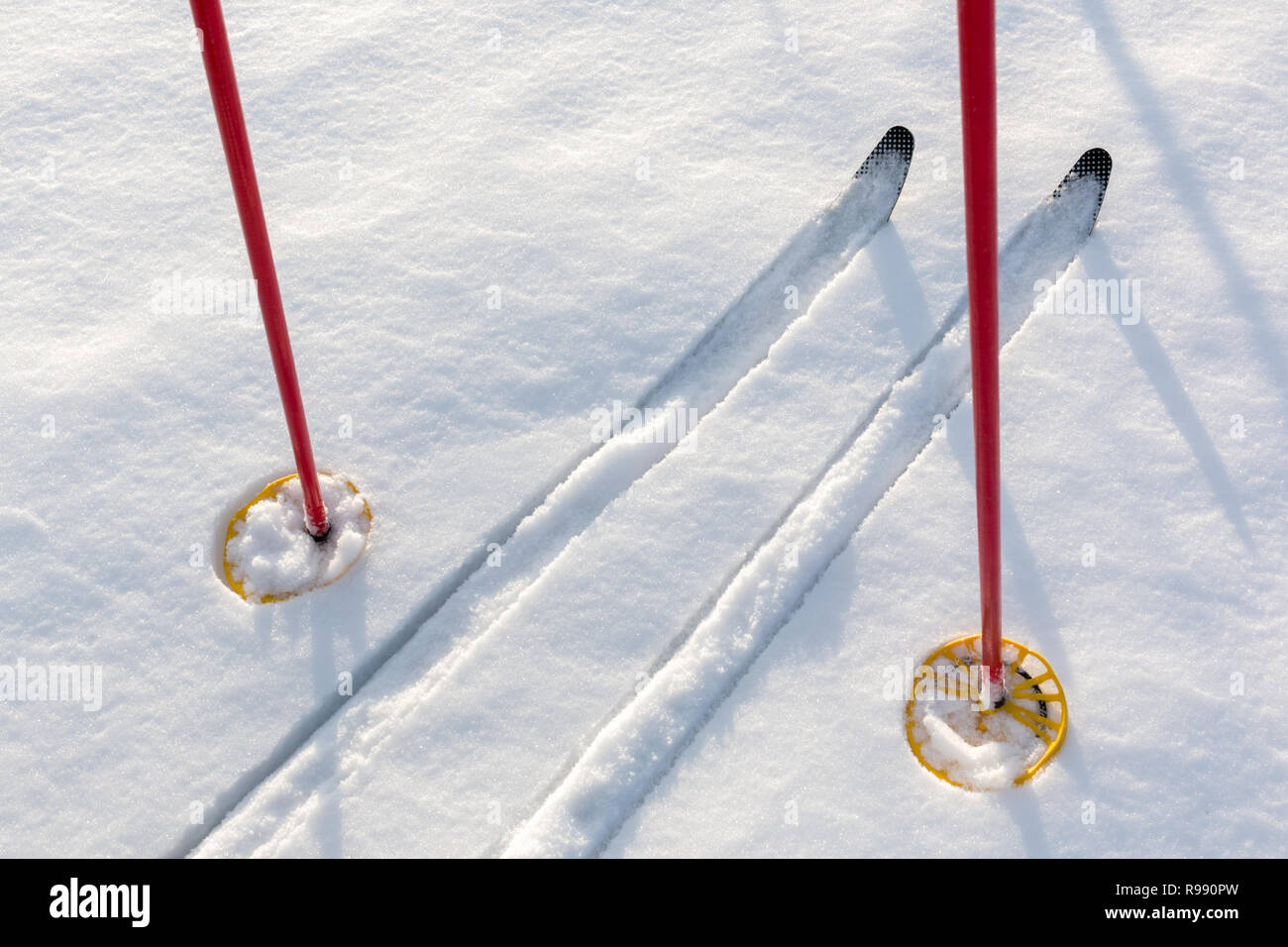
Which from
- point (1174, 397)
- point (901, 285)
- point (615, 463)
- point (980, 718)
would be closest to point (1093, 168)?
point (901, 285)

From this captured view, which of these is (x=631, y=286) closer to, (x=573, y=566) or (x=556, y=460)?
(x=556, y=460)

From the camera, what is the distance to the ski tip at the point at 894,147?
388 cm

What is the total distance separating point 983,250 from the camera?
1839 mm

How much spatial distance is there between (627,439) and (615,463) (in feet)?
0.31

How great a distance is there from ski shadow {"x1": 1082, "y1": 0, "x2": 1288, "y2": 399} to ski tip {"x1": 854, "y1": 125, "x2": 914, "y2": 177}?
0.86m

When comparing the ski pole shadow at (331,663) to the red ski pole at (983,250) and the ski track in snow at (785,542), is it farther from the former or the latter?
the red ski pole at (983,250)

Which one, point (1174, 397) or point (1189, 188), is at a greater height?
point (1189, 188)

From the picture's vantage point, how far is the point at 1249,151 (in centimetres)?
383

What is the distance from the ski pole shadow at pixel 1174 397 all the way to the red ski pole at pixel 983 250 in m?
0.99

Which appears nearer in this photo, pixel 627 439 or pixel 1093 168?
pixel 627 439

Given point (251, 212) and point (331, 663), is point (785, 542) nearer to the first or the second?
point (331, 663)

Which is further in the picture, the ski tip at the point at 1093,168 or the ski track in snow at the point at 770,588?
the ski tip at the point at 1093,168

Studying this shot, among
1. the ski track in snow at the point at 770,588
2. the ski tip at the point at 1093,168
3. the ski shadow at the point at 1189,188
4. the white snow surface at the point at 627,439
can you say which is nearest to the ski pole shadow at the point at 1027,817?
the white snow surface at the point at 627,439

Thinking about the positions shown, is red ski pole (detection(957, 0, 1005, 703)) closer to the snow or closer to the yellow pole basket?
the yellow pole basket
